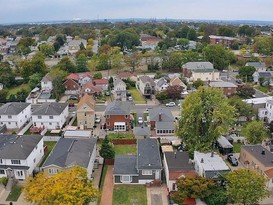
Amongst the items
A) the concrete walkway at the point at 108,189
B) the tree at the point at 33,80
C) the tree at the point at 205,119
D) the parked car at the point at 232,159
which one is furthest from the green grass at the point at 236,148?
the tree at the point at 33,80

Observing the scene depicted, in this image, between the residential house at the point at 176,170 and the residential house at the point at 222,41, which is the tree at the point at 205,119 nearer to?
the residential house at the point at 176,170

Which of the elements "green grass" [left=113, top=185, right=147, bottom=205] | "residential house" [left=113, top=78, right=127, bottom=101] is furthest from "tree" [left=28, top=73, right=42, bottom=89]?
"green grass" [left=113, top=185, right=147, bottom=205]

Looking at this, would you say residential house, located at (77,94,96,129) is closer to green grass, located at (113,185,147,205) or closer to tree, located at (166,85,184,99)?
green grass, located at (113,185,147,205)

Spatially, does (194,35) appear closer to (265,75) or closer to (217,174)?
(265,75)

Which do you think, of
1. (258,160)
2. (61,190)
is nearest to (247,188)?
(258,160)

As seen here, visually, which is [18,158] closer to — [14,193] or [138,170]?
[14,193]

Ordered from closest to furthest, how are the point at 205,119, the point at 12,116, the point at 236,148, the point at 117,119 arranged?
the point at 205,119, the point at 236,148, the point at 117,119, the point at 12,116
